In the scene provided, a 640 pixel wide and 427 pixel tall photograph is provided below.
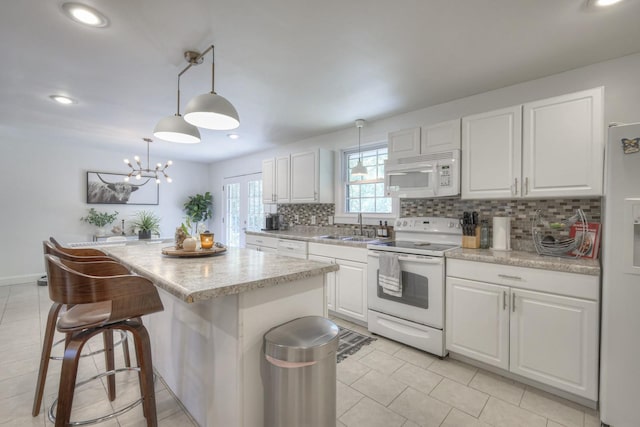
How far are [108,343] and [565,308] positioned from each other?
2899 millimetres

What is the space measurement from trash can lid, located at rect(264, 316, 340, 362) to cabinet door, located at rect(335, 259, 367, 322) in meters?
1.62

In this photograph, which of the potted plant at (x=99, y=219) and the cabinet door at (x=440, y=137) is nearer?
the cabinet door at (x=440, y=137)

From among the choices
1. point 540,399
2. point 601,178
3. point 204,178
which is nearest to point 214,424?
point 540,399

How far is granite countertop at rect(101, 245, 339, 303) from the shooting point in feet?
3.62

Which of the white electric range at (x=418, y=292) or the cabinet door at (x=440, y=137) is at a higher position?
the cabinet door at (x=440, y=137)

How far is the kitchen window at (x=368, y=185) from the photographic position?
3.61 meters

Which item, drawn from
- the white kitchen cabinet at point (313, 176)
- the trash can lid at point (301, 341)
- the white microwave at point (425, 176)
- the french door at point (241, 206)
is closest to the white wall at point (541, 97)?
the white kitchen cabinet at point (313, 176)

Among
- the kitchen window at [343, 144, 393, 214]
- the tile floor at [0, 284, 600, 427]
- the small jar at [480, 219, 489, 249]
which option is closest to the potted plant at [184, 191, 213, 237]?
the kitchen window at [343, 144, 393, 214]

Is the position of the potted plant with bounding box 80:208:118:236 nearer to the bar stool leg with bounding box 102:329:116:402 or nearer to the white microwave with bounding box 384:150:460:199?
the bar stool leg with bounding box 102:329:116:402

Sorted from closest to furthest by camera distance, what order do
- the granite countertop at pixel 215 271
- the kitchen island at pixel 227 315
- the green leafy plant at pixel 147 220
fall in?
1. the granite countertop at pixel 215 271
2. the kitchen island at pixel 227 315
3. the green leafy plant at pixel 147 220

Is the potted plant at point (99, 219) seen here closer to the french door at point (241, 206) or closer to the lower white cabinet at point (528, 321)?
the french door at point (241, 206)

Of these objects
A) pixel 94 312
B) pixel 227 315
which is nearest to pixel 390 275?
pixel 227 315

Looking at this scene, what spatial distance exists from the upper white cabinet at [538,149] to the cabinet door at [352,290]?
4.10 ft

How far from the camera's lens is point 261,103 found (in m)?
3.03
